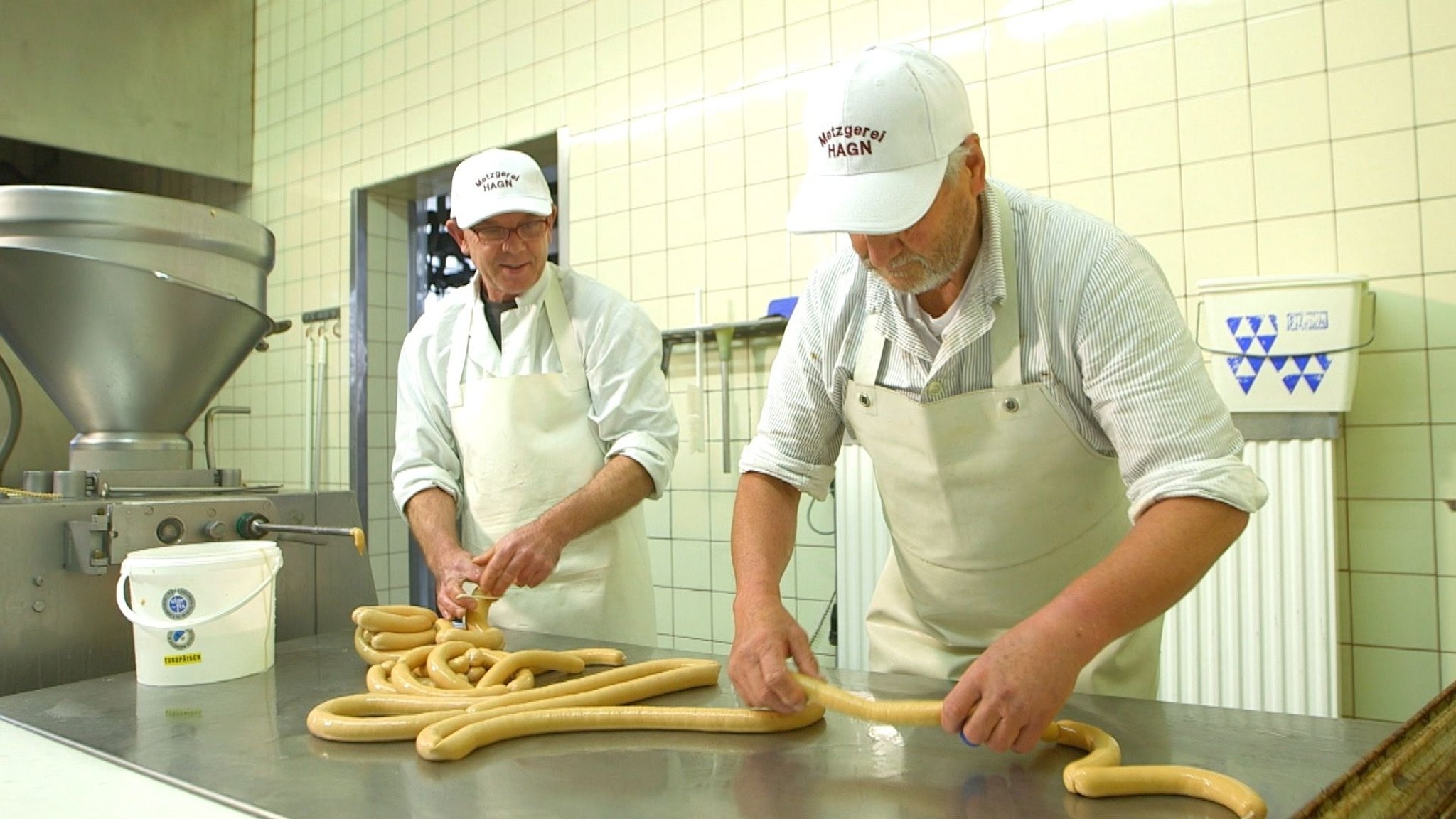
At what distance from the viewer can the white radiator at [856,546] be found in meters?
2.81

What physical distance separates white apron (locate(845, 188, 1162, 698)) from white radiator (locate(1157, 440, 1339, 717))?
0.83 meters

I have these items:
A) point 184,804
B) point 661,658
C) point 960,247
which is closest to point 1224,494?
point 960,247

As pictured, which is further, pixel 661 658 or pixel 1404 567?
pixel 1404 567

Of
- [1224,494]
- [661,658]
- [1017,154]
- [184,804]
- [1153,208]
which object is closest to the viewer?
[184,804]

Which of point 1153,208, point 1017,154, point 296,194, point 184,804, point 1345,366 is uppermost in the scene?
point 296,194

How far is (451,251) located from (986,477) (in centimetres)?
374

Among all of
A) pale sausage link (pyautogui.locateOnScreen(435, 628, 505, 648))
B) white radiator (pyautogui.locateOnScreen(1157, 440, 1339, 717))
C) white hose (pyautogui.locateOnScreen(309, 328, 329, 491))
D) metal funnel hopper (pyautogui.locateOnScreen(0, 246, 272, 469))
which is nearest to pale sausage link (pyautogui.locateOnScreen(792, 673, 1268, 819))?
pale sausage link (pyautogui.locateOnScreen(435, 628, 505, 648))

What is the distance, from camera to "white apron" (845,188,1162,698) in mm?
1412

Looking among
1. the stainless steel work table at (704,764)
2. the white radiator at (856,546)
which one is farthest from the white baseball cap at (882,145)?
the white radiator at (856,546)

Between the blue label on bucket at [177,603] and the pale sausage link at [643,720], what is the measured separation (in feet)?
1.66

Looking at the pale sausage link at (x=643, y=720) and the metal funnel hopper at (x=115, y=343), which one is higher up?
the metal funnel hopper at (x=115, y=343)

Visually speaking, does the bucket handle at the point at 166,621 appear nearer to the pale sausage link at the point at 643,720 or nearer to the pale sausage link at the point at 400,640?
the pale sausage link at the point at 400,640

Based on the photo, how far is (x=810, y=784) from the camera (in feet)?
3.40

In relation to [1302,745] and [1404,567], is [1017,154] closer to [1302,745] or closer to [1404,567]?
[1404,567]
